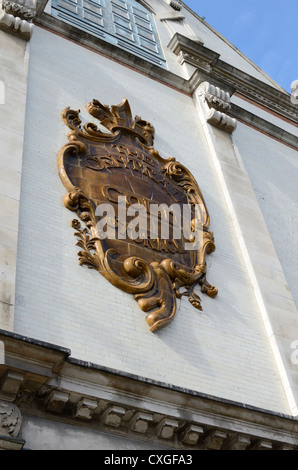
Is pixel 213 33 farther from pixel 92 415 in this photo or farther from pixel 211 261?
pixel 92 415

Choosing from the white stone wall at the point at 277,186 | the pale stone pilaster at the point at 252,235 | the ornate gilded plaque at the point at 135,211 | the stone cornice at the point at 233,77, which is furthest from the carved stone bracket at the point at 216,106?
the ornate gilded plaque at the point at 135,211

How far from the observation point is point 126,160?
1095 cm

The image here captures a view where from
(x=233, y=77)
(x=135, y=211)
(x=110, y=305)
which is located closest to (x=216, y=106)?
(x=233, y=77)

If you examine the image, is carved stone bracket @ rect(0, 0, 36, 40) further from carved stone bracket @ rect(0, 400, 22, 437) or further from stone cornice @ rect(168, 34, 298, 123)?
carved stone bracket @ rect(0, 400, 22, 437)

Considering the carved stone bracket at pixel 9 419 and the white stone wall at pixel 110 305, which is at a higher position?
the white stone wall at pixel 110 305

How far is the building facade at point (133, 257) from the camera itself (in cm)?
704

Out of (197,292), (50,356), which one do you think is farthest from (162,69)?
(50,356)

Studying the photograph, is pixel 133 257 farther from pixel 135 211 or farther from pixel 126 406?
pixel 126 406

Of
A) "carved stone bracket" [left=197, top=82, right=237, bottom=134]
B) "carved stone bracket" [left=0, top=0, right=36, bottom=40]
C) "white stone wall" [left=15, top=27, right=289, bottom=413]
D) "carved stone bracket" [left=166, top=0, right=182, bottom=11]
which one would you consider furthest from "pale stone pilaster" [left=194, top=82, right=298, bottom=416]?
"carved stone bracket" [left=166, top=0, right=182, bottom=11]

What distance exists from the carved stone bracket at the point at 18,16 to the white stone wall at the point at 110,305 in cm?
51

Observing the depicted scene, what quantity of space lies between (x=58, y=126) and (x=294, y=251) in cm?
526

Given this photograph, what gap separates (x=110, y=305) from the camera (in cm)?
850

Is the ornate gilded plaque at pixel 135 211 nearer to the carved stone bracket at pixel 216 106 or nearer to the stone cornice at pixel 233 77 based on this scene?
the carved stone bracket at pixel 216 106

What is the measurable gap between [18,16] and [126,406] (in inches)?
326
